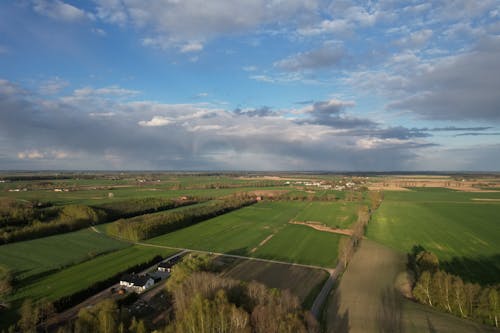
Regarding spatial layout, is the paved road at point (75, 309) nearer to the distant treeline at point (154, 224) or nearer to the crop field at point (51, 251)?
the crop field at point (51, 251)

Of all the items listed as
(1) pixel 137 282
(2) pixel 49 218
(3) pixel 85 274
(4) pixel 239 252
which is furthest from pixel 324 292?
(2) pixel 49 218

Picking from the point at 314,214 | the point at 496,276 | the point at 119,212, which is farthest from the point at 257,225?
the point at 496,276

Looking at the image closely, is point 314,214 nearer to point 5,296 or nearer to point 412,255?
point 412,255

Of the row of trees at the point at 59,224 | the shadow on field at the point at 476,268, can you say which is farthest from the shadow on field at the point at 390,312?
the row of trees at the point at 59,224

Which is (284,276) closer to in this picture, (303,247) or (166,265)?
(303,247)

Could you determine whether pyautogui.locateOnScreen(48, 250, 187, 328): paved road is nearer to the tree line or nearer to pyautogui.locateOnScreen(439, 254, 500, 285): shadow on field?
the tree line

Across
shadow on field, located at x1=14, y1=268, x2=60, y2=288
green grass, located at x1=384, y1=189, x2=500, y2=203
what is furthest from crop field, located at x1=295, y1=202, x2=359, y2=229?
shadow on field, located at x1=14, y1=268, x2=60, y2=288
